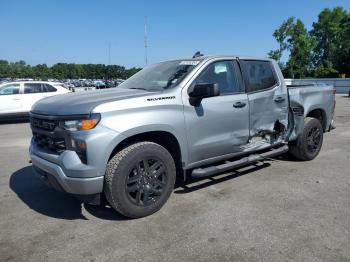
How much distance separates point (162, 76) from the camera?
454 cm

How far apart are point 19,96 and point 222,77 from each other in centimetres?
1061

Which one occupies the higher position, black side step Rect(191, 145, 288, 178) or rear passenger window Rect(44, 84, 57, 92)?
rear passenger window Rect(44, 84, 57, 92)

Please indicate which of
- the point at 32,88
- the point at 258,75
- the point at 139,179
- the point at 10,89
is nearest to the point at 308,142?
→ the point at 258,75

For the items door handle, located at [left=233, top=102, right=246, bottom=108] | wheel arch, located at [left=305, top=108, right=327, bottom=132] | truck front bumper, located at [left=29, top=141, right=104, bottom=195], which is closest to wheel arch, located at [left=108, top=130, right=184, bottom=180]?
truck front bumper, located at [left=29, top=141, right=104, bottom=195]

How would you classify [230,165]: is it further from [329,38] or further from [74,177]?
[329,38]

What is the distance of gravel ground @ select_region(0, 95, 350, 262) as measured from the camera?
3.06m

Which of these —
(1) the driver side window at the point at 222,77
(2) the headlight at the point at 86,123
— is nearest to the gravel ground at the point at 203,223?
(2) the headlight at the point at 86,123

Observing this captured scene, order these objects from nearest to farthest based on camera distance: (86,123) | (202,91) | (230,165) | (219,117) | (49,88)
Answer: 1. (86,123)
2. (202,91)
3. (219,117)
4. (230,165)
5. (49,88)

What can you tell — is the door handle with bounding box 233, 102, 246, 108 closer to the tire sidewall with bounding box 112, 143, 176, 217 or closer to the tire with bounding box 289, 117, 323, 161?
the tire sidewall with bounding box 112, 143, 176, 217

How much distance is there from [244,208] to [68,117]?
2.29 m

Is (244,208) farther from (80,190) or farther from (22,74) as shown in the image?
(22,74)

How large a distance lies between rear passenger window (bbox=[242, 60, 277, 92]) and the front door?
19 centimetres

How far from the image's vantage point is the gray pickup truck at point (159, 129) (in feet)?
11.1

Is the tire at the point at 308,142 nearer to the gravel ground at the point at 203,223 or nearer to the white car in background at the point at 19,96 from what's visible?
the gravel ground at the point at 203,223
